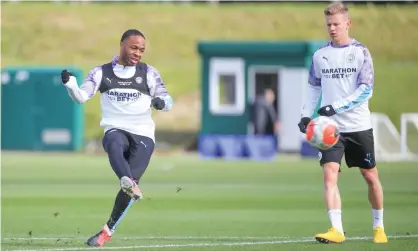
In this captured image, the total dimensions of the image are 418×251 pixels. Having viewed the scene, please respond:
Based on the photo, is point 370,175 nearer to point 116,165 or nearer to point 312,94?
point 312,94

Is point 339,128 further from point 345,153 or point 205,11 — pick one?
point 205,11

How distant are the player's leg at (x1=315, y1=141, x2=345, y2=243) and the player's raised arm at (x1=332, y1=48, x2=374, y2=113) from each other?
40 cm

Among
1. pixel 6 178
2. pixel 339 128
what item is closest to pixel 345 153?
pixel 339 128

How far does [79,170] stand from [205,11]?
30.2 metres

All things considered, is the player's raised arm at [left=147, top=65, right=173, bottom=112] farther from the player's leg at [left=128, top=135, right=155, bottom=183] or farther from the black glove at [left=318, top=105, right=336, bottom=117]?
the black glove at [left=318, top=105, right=336, bottom=117]

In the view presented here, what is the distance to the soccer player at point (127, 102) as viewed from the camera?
1241cm

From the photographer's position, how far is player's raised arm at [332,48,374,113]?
12234mm

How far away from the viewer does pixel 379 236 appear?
12.6 m

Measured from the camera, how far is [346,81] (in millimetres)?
12383

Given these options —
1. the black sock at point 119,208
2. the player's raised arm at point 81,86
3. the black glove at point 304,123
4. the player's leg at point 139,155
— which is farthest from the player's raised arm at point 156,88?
the black glove at point 304,123

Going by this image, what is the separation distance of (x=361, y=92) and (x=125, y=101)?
230 centimetres

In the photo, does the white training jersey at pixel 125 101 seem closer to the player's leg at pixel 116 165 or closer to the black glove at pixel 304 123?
the player's leg at pixel 116 165

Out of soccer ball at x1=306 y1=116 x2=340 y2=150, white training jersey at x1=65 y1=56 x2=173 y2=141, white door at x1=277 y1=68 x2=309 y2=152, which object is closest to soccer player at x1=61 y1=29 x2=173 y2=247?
white training jersey at x1=65 y1=56 x2=173 y2=141

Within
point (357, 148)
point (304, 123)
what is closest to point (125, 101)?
point (304, 123)
